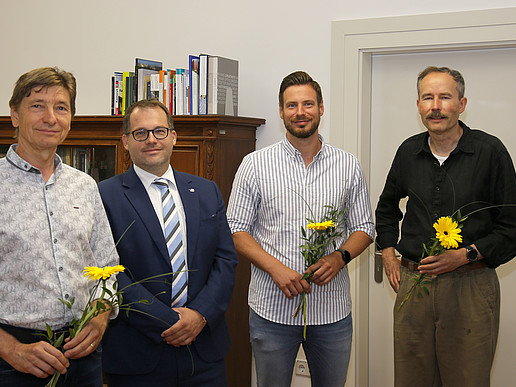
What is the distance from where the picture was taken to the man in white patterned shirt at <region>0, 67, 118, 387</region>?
1837mm

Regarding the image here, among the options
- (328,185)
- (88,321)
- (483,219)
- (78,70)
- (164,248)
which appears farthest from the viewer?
(78,70)

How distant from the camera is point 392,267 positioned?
2.64 m

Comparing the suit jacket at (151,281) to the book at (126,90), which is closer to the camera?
the suit jacket at (151,281)

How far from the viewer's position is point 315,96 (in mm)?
2635

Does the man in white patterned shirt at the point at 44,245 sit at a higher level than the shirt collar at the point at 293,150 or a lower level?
lower

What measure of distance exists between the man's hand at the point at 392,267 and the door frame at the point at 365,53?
2.80ft

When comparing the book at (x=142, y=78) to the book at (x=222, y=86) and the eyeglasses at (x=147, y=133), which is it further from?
the eyeglasses at (x=147, y=133)

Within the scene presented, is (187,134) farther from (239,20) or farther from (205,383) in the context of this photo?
(205,383)

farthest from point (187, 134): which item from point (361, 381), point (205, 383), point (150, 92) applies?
point (361, 381)

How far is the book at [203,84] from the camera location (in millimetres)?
3447

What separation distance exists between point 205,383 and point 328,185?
3.28ft

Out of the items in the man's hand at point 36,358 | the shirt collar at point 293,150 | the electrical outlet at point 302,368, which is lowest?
the electrical outlet at point 302,368

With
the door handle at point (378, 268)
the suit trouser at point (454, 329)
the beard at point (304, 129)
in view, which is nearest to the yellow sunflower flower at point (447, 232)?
the suit trouser at point (454, 329)

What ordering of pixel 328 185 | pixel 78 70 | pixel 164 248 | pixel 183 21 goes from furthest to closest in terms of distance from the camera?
1. pixel 78 70
2. pixel 183 21
3. pixel 328 185
4. pixel 164 248
